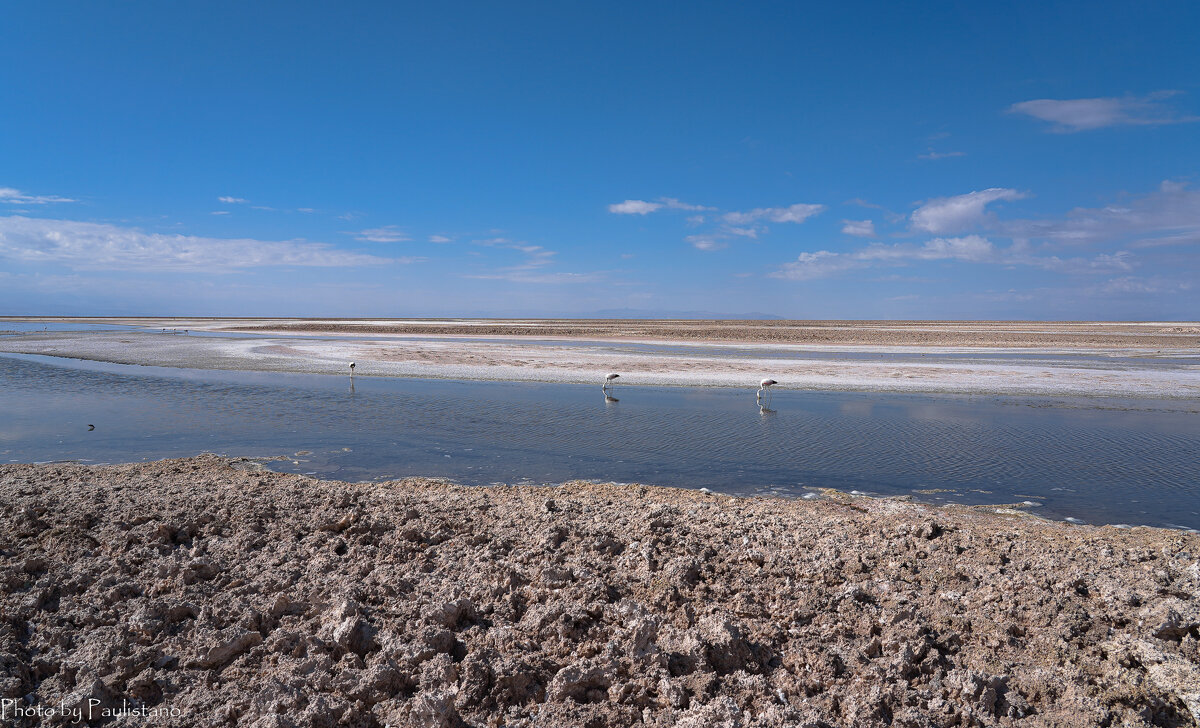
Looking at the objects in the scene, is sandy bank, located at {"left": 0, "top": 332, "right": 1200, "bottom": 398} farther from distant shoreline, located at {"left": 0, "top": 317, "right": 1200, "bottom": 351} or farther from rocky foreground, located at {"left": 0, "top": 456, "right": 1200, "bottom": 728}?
rocky foreground, located at {"left": 0, "top": 456, "right": 1200, "bottom": 728}

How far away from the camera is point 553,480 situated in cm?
957

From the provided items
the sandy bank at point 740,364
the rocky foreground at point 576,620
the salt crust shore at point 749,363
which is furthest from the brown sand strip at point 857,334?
the rocky foreground at point 576,620

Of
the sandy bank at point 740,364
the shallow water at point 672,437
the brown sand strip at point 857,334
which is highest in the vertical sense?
the brown sand strip at point 857,334

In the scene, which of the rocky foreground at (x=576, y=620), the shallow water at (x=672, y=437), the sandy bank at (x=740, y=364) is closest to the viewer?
the rocky foreground at (x=576, y=620)

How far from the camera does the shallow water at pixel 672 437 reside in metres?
9.77

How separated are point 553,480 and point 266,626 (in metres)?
5.38

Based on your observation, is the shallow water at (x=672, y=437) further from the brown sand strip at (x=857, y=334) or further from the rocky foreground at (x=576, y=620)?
the brown sand strip at (x=857, y=334)

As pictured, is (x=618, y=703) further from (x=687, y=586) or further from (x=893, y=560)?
(x=893, y=560)

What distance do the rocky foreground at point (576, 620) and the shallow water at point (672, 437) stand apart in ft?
10.1

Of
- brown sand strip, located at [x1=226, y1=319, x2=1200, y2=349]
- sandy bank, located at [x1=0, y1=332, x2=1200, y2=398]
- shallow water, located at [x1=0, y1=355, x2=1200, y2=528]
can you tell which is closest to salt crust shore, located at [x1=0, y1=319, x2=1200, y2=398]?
sandy bank, located at [x1=0, y1=332, x2=1200, y2=398]

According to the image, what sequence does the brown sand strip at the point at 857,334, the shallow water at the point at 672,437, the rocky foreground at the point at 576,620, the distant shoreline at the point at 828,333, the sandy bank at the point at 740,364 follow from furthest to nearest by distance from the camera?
the distant shoreline at the point at 828,333
the brown sand strip at the point at 857,334
the sandy bank at the point at 740,364
the shallow water at the point at 672,437
the rocky foreground at the point at 576,620

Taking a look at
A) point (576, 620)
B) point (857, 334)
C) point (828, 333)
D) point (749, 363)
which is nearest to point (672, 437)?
point (576, 620)

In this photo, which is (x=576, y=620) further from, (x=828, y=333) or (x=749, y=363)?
(x=828, y=333)

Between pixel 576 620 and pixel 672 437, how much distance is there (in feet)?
28.7
